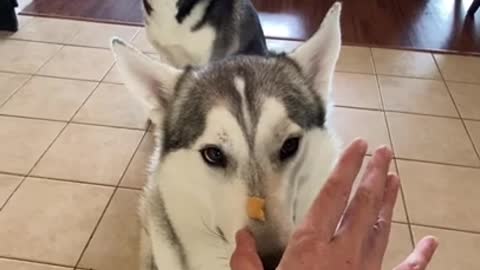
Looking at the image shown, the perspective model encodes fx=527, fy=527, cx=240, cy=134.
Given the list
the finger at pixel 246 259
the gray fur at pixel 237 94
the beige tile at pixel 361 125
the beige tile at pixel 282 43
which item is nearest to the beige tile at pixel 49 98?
the beige tile at pixel 282 43

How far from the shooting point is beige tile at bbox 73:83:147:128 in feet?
8.14

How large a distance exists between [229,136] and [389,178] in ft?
1.15

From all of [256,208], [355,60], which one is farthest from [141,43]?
[256,208]

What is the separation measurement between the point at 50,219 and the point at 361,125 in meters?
1.44

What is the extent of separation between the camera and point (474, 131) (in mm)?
2490

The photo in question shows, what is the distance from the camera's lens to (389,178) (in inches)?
28.1

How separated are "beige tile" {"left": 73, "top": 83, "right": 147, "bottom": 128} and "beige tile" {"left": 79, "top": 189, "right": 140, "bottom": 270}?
50 cm

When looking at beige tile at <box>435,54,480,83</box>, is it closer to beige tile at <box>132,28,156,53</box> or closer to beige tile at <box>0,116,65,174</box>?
beige tile at <box>132,28,156,53</box>

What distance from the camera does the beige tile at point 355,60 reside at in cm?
295

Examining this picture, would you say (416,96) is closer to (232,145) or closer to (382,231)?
(232,145)

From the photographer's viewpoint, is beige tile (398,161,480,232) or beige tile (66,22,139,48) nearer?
beige tile (398,161,480,232)

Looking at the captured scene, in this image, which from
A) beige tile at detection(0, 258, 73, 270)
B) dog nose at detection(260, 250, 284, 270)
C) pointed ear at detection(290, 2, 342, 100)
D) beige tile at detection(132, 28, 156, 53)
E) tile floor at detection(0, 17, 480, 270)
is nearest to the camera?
dog nose at detection(260, 250, 284, 270)

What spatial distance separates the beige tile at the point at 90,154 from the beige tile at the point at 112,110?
0.06 m

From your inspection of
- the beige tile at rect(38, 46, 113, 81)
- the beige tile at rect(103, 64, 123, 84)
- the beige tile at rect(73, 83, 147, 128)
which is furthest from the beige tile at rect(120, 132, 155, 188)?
the beige tile at rect(38, 46, 113, 81)
